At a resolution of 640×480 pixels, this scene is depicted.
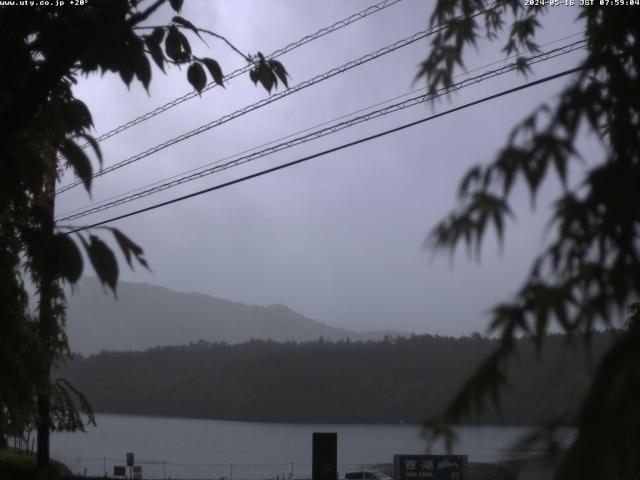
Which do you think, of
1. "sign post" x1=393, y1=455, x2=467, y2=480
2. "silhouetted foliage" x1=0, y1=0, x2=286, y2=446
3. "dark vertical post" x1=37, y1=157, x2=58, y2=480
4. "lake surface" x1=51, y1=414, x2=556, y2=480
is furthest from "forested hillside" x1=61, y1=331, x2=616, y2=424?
"silhouetted foliage" x1=0, y1=0, x2=286, y2=446

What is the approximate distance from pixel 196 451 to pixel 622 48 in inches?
3295

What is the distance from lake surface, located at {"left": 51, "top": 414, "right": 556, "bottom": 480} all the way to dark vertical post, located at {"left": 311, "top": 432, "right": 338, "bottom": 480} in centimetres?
3159

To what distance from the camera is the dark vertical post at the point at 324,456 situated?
53.2 feet

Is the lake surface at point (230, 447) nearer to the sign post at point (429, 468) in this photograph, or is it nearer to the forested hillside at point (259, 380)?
the forested hillside at point (259, 380)

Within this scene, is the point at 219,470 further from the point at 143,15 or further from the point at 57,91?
the point at 143,15

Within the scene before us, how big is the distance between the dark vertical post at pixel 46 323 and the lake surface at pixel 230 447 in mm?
32299

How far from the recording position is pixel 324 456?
1641 cm

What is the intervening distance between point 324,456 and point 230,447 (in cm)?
7124

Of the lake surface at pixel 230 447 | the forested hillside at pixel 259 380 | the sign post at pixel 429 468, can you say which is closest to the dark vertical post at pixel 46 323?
the sign post at pixel 429 468

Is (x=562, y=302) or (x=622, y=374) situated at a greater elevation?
(x=562, y=302)

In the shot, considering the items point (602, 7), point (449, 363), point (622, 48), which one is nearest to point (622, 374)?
point (622, 48)

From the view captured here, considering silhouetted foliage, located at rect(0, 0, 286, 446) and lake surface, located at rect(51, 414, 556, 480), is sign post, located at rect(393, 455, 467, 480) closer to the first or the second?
lake surface, located at rect(51, 414, 556, 480)

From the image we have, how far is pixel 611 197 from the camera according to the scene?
77.8 inches

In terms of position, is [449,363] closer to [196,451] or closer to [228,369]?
[196,451]
